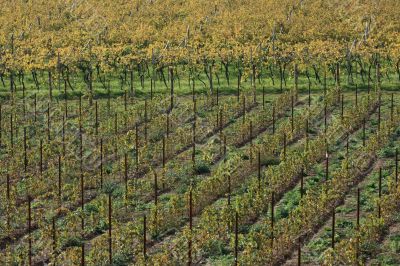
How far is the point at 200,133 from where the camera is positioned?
29.9 meters

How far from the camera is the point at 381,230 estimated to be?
2091cm

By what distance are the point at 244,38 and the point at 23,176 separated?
1959 cm

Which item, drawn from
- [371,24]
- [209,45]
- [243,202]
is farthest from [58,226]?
[371,24]

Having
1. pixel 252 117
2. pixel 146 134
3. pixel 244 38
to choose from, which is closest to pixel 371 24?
pixel 244 38

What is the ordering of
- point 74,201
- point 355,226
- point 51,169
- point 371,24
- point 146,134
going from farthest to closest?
1. point 371,24
2. point 146,134
3. point 51,169
4. point 74,201
5. point 355,226

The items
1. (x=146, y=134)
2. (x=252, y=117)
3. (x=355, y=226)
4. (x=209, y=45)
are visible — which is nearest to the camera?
(x=355, y=226)

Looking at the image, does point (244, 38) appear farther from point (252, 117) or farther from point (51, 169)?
point (51, 169)

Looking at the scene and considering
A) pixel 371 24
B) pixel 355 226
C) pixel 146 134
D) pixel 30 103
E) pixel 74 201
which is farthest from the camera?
pixel 371 24

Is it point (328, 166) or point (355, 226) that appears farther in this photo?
point (328, 166)

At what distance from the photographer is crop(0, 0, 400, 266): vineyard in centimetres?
2039

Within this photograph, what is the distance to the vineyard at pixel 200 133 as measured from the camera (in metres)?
Result: 20.4

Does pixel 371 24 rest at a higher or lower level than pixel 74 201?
higher

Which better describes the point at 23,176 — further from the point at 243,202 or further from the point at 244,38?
the point at 244,38

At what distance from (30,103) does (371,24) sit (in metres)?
17.6
